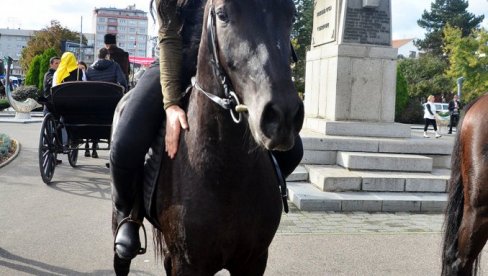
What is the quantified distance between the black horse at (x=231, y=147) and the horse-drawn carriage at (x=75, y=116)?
6.06 metres

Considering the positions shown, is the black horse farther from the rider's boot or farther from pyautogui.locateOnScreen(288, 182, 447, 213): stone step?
pyautogui.locateOnScreen(288, 182, 447, 213): stone step

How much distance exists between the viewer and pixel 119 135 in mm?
2850

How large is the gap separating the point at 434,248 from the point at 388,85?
5.46 metres

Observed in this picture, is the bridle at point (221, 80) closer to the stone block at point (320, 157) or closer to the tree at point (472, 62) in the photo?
the stone block at point (320, 157)

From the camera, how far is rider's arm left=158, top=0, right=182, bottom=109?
2637 millimetres

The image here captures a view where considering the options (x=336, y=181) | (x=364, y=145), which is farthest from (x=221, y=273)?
(x=364, y=145)

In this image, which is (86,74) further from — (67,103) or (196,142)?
(196,142)

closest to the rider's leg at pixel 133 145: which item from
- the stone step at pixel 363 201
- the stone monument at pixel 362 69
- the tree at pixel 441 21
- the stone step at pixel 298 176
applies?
the stone step at pixel 363 201

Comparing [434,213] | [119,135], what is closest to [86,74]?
[434,213]

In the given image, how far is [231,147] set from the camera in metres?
2.36

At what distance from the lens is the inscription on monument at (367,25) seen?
10.8 metres

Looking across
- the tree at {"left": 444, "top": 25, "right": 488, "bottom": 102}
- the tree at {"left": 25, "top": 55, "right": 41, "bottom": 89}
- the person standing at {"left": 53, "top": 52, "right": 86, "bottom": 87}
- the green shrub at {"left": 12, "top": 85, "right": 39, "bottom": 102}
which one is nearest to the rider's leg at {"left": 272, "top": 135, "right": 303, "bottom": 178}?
the person standing at {"left": 53, "top": 52, "right": 86, "bottom": 87}

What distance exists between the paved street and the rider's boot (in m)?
1.94

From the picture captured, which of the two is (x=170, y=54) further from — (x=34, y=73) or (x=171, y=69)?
(x=34, y=73)
